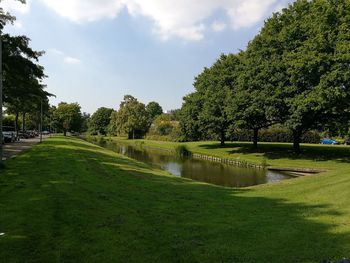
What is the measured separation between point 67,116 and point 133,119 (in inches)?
686

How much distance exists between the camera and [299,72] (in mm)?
33094

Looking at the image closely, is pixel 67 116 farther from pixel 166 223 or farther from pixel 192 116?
pixel 166 223

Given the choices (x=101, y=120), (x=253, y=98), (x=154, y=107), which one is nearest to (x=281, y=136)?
(x=253, y=98)

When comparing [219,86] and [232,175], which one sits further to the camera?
[219,86]

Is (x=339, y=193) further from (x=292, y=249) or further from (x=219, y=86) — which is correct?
(x=219, y=86)

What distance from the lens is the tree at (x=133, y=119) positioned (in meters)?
101

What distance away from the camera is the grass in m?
7.22

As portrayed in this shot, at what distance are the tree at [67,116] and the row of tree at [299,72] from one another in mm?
60640

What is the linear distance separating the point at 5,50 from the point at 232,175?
1938cm

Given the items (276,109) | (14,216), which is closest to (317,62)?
(276,109)

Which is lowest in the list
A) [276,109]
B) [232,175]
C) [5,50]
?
[232,175]

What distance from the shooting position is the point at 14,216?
9.46 m

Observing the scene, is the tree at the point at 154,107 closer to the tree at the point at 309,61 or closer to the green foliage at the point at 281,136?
the green foliage at the point at 281,136

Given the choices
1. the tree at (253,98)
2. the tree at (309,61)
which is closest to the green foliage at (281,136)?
the tree at (253,98)
